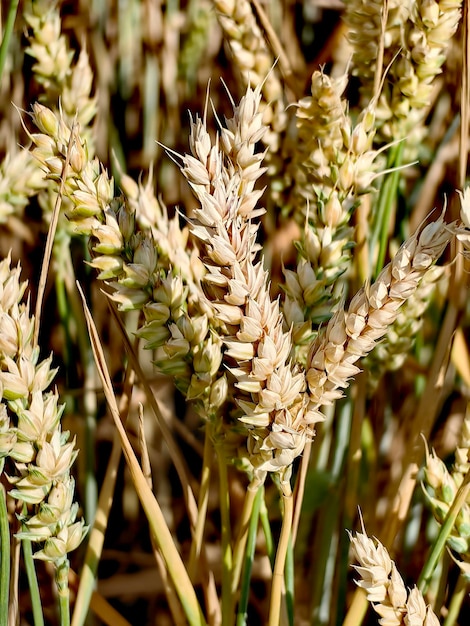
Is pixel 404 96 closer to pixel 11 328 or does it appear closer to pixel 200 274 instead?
pixel 200 274

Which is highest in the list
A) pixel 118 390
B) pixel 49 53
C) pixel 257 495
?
pixel 49 53

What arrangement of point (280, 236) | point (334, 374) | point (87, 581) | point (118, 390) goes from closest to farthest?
point (334, 374), point (87, 581), point (280, 236), point (118, 390)

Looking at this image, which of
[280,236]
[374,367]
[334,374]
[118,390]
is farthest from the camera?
[118,390]

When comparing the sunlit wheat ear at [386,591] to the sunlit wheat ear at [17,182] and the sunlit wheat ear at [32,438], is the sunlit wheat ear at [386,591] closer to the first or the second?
the sunlit wheat ear at [32,438]

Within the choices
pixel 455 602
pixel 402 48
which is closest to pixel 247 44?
pixel 402 48

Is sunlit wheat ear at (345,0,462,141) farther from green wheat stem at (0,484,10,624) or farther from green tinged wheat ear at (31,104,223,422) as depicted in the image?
green wheat stem at (0,484,10,624)

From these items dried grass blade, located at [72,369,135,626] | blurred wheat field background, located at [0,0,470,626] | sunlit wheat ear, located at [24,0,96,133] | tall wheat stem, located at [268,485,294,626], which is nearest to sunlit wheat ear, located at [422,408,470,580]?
Answer: blurred wheat field background, located at [0,0,470,626]

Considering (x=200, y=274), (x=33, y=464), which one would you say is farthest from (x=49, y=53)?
(x=33, y=464)

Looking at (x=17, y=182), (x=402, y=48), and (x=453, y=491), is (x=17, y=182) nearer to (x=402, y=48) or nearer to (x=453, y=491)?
(x=402, y=48)

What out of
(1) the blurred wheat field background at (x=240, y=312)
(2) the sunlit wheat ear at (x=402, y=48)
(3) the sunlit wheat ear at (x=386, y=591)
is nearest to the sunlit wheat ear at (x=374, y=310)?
(1) the blurred wheat field background at (x=240, y=312)
